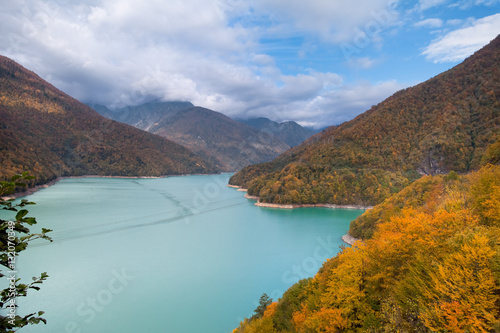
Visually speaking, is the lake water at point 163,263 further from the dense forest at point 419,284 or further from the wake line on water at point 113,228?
the dense forest at point 419,284

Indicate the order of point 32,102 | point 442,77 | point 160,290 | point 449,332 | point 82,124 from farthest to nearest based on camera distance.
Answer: point 82,124 → point 32,102 → point 442,77 → point 160,290 → point 449,332

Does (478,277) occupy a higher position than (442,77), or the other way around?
(442,77)

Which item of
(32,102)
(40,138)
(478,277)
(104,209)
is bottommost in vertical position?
(478,277)

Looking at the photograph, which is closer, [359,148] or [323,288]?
[323,288]

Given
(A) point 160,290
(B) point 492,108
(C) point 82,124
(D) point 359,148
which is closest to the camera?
(A) point 160,290

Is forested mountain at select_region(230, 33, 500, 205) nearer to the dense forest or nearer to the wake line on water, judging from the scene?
the wake line on water

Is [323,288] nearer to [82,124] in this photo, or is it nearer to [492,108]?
[492,108]

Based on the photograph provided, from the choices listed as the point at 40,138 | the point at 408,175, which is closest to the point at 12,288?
the point at 408,175
